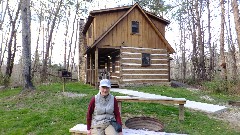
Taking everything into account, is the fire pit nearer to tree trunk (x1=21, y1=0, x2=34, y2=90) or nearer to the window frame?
tree trunk (x1=21, y1=0, x2=34, y2=90)

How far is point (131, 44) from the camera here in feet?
58.3

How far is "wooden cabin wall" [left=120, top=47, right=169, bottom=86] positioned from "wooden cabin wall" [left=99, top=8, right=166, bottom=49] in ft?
1.55

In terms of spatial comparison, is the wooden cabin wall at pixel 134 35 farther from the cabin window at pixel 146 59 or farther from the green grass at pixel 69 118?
the green grass at pixel 69 118

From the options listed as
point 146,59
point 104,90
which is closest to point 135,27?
point 146,59

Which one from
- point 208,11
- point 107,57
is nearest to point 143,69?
point 107,57

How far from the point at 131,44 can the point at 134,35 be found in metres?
0.77

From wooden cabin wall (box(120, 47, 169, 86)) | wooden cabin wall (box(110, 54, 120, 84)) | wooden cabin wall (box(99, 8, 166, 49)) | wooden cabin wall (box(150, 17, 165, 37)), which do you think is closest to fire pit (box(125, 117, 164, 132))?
wooden cabin wall (box(99, 8, 166, 49))

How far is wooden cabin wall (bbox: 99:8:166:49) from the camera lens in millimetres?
16969

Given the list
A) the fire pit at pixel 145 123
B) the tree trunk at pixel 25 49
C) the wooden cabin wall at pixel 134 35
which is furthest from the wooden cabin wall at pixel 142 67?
the fire pit at pixel 145 123

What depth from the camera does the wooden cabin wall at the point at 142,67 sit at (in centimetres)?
1758

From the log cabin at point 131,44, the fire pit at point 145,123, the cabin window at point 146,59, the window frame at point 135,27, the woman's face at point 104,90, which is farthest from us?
the cabin window at point 146,59

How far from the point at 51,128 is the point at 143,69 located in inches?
484

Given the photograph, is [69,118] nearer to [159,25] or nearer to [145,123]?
[145,123]

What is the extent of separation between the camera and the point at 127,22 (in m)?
17.5
